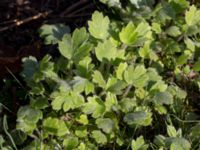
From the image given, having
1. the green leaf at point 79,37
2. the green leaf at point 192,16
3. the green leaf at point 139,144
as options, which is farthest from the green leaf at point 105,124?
the green leaf at point 192,16

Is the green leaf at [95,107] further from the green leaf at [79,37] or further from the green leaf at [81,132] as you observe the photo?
the green leaf at [79,37]

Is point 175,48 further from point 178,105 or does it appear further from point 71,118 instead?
point 71,118

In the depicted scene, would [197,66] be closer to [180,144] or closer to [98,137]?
[180,144]

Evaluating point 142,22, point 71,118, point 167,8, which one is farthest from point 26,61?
point 167,8

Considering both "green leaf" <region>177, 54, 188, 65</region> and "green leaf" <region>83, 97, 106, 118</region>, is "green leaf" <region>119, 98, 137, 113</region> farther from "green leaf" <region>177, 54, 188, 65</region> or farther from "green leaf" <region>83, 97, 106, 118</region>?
"green leaf" <region>177, 54, 188, 65</region>

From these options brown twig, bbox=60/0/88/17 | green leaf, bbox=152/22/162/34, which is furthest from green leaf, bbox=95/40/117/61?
brown twig, bbox=60/0/88/17

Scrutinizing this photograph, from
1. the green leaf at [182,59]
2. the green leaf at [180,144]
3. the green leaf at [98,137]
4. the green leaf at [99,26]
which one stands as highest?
the green leaf at [99,26]
